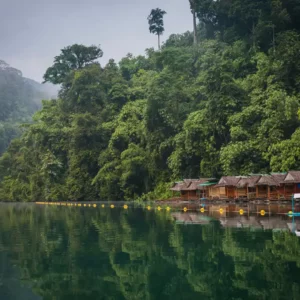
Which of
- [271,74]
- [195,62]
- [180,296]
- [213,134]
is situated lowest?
[180,296]

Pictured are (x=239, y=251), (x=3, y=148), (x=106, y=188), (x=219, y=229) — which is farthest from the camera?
(x=3, y=148)

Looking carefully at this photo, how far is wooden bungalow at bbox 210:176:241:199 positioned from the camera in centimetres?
3547

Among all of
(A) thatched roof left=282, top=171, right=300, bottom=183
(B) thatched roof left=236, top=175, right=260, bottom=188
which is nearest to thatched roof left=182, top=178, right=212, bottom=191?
(B) thatched roof left=236, top=175, right=260, bottom=188

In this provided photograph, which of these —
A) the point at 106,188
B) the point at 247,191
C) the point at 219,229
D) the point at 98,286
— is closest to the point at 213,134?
the point at 247,191

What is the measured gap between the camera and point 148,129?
154 feet

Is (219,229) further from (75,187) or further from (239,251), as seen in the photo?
(75,187)

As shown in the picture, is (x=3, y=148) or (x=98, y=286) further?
(x=3, y=148)

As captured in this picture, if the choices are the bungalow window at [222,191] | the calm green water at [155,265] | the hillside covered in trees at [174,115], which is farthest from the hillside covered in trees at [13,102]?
the calm green water at [155,265]

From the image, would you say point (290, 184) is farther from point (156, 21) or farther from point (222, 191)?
point (156, 21)

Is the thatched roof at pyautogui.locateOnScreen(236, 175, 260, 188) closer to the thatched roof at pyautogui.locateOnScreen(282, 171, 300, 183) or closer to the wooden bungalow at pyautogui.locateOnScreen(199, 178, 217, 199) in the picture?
the thatched roof at pyautogui.locateOnScreen(282, 171, 300, 183)

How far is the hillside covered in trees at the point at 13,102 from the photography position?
9153 centimetres

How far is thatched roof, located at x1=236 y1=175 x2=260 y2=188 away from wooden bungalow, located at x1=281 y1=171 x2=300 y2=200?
2346 millimetres

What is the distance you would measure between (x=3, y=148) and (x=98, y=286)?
3333 inches

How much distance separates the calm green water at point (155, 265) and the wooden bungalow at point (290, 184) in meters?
13.7
